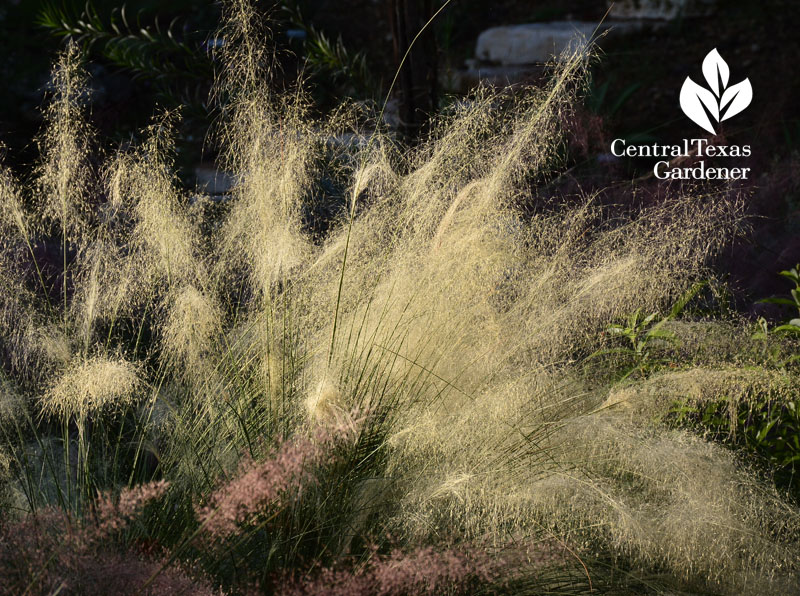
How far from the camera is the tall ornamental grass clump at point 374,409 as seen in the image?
4.60ft

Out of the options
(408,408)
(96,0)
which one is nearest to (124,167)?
(408,408)

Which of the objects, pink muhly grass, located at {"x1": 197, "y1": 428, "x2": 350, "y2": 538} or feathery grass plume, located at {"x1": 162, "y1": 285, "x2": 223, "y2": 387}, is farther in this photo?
feathery grass plume, located at {"x1": 162, "y1": 285, "x2": 223, "y2": 387}

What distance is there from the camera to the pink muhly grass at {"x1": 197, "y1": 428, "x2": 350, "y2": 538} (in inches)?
48.8

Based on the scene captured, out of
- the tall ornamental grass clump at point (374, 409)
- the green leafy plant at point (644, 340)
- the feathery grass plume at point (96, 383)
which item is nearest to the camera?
the tall ornamental grass clump at point (374, 409)

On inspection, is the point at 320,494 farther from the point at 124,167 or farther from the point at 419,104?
the point at 419,104

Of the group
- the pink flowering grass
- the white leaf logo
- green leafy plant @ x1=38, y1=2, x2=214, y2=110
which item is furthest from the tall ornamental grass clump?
green leafy plant @ x1=38, y1=2, x2=214, y2=110

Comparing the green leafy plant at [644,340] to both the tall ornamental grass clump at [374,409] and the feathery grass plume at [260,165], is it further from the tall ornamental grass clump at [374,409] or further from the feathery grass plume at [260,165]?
the feathery grass plume at [260,165]

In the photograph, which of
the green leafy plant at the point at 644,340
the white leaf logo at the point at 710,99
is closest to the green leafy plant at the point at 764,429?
the green leafy plant at the point at 644,340

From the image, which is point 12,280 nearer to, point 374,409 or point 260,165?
point 260,165

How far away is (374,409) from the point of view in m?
1.75

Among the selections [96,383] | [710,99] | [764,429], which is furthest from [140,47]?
[764,429]

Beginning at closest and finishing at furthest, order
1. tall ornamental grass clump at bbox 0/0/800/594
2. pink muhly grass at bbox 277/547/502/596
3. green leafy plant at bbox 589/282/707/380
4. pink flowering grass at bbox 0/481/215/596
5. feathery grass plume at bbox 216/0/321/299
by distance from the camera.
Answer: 1. pink flowering grass at bbox 0/481/215/596
2. pink muhly grass at bbox 277/547/502/596
3. tall ornamental grass clump at bbox 0/0/800/594
4. feathery grass plume at bbox 216/0/321/299
5. green leafy plant at bbox 589/282/707/380

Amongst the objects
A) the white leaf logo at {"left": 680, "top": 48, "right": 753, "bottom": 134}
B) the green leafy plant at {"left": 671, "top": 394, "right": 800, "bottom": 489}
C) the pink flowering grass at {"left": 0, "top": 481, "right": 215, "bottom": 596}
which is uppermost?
the white leaf logo at {"left": 680, "top": 48, "right": 753, "bottom": 134}

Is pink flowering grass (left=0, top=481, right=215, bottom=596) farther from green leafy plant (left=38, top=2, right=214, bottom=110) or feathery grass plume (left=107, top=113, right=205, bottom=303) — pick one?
green leafy plant (left=38, top=2, right=214, bottom=110)
